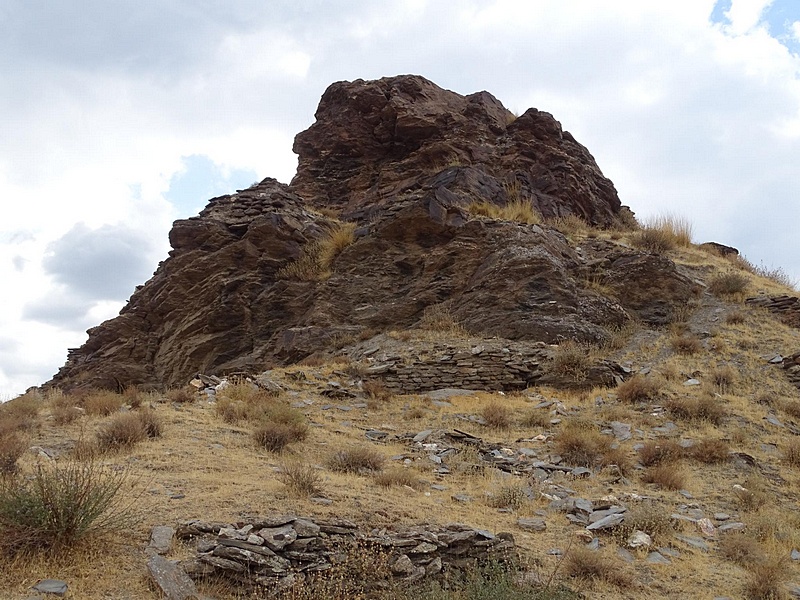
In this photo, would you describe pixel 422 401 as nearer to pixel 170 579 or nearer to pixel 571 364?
pixel 571 364

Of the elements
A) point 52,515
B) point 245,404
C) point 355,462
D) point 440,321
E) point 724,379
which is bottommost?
point 355,462

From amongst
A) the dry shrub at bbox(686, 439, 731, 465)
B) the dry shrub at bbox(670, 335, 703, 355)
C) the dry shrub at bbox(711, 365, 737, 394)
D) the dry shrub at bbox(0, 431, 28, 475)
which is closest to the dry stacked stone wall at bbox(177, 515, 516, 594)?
the dry shrub at bbox(0, 431, 28, 475)

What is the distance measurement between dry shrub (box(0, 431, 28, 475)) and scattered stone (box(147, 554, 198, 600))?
209 cm

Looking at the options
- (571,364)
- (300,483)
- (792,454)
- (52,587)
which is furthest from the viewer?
(571,364)

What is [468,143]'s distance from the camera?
76.9 ft

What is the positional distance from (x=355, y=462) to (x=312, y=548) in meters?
2.96

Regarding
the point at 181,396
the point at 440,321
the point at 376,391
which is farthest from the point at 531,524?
the point at 440,321

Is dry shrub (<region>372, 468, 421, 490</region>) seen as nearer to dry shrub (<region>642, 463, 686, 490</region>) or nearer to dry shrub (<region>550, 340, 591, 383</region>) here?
dry shrub (<region>642, 463, 686, 490</region>)

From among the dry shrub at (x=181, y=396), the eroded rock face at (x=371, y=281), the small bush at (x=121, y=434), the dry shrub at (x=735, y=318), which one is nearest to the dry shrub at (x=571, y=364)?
the eroded rock face at (x=371, y=281)

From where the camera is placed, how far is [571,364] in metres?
13.4

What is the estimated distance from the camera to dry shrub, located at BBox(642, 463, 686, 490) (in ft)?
27.9

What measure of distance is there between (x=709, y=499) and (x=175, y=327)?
1501cm

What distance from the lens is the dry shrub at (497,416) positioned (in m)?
11.1

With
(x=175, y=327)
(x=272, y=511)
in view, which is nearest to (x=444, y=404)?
(x=272, y=511)
